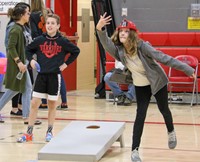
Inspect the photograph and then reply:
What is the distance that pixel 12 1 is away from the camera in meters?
11.1

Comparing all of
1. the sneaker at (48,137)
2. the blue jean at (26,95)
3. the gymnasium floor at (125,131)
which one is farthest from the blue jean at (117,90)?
the sneaker at (48,137)

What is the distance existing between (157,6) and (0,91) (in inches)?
143

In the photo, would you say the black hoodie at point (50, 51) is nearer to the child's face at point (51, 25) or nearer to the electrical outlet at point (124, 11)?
Answer: the child's face at point (51, 25)

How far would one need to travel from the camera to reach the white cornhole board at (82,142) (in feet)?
17.1

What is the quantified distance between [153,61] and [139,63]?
138mm

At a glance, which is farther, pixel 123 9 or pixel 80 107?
pixel 123 9

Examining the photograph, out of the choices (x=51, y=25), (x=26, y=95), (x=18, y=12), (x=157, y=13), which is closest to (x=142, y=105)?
(x=51, y=25)

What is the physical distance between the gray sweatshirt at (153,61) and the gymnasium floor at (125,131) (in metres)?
0.83

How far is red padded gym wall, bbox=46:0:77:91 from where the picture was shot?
1150cm

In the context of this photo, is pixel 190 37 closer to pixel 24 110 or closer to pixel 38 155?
pixel 24 110

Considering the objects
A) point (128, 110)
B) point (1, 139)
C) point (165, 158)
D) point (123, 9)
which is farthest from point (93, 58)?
point (165, 158)

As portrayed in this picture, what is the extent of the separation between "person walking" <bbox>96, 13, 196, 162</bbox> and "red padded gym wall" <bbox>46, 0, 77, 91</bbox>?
20.2 feet

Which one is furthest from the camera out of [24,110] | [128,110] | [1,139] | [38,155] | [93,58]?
[93,58]

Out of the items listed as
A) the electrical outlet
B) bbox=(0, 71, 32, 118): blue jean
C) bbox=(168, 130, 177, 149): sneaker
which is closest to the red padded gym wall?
the electrical outlet
